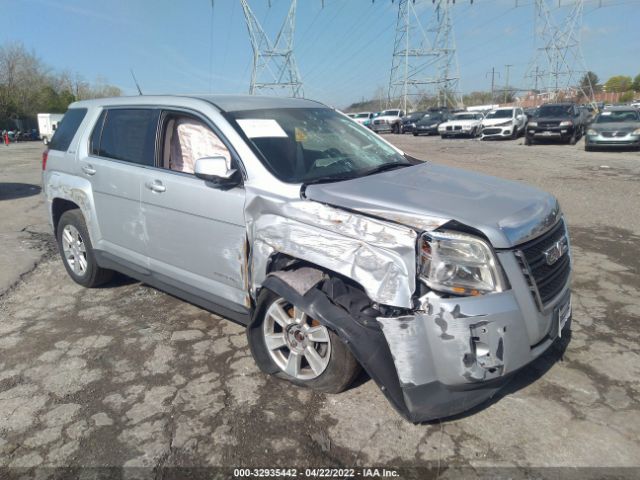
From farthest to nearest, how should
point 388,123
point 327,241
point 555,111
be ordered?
point 388,123, point 555,111, point 327,241

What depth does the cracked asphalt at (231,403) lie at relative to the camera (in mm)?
2422

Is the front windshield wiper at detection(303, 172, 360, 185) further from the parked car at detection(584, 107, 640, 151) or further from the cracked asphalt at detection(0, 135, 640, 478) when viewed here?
the parked car at detection(584, 107, 640, 151)

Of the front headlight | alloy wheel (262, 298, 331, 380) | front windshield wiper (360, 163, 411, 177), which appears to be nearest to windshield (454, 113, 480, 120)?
front windshield wiper (360, 163, 411, 177)

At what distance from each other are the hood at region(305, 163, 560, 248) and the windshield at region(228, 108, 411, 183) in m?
0.27

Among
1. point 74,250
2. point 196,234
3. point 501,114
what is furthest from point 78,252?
point 501,114

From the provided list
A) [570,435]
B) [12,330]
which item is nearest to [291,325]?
[570,435]

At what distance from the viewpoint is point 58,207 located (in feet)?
15.8

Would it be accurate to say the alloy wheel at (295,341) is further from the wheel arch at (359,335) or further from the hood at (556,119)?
the hood at (556,119)

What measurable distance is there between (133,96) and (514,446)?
13.1 feet

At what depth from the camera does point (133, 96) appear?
4195mm

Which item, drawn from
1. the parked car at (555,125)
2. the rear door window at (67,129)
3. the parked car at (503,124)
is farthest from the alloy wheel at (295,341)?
the parked car at (503,124)

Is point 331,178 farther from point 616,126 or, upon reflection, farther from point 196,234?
point 616,126

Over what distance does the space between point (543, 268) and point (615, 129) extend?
17120mm

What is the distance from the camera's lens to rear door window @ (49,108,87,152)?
454 centimetres
